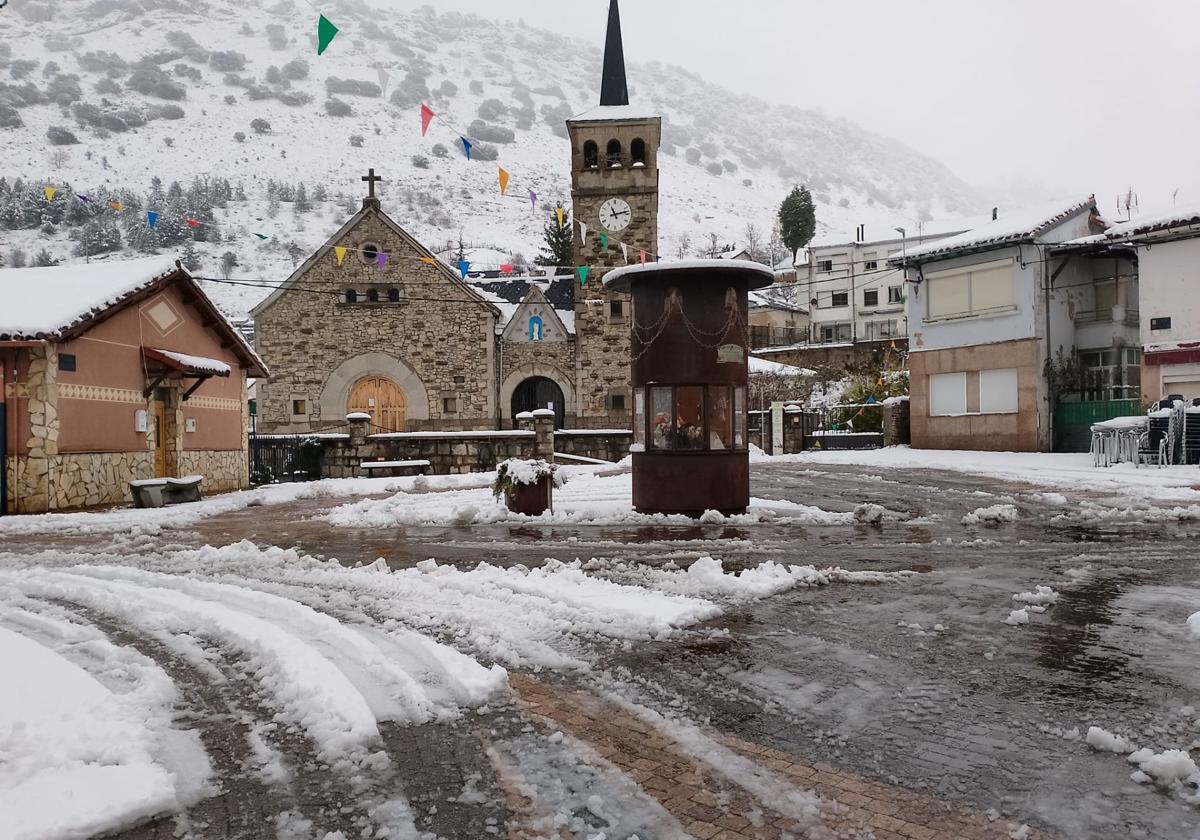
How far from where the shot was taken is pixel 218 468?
2023cm

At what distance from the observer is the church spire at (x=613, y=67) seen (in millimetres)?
33656

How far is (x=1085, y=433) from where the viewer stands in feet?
81.8

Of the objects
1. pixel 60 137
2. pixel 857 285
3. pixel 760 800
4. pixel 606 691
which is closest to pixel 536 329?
pixel 857 285

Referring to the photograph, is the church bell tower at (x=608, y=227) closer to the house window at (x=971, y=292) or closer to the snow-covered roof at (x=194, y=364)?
the house window at (x=971, y=292)

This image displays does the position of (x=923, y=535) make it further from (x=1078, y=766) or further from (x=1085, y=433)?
(x=1085, y=433)

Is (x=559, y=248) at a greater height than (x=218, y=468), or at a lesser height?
greater

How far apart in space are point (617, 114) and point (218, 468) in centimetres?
1984

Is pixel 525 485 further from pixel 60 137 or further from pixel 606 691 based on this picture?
pixel 60 137

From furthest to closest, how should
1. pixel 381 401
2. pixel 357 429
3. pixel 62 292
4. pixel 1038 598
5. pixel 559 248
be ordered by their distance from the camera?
pixel 559 248
pixel 381 401
pixel 357 429
pixel 62 292
pixel 1038 598

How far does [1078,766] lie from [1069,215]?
28.0 m

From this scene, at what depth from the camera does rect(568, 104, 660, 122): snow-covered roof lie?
103 feet

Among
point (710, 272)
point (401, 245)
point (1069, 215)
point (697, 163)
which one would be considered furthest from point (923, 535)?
point (697, 163)

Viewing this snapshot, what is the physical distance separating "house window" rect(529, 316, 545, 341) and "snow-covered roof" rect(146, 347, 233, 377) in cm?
1732

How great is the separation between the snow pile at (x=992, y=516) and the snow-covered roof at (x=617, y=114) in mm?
23247
